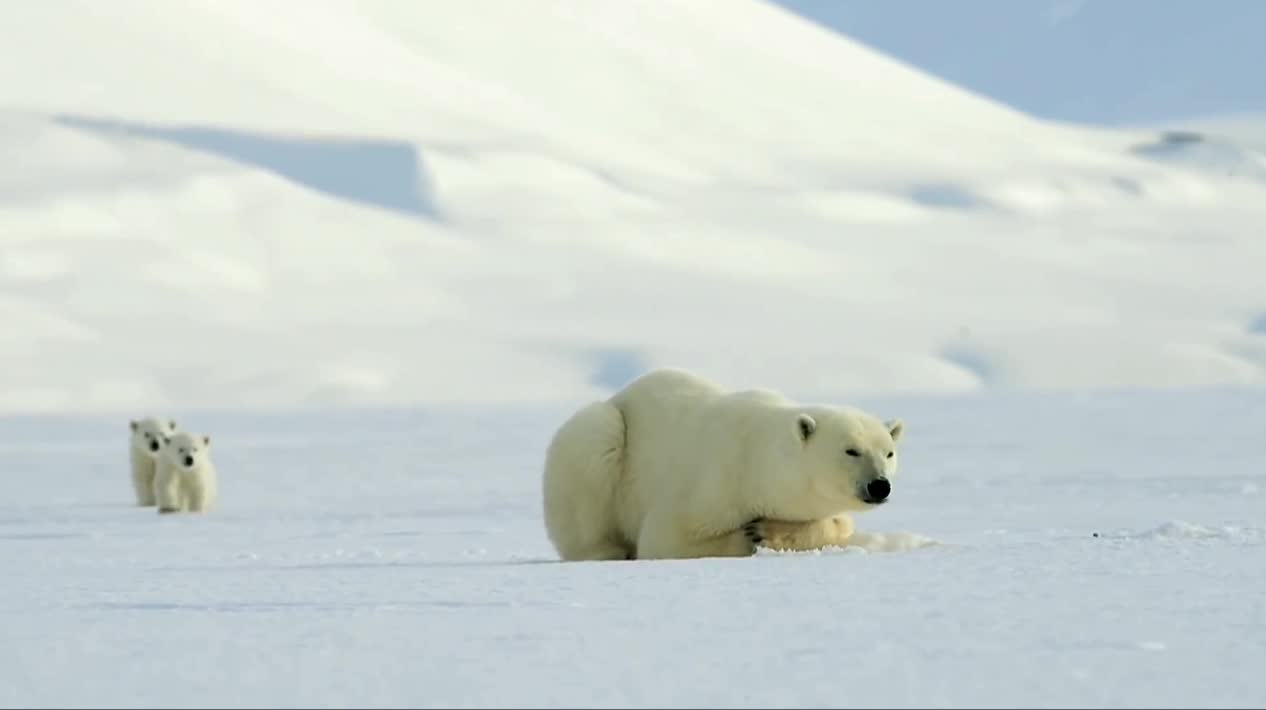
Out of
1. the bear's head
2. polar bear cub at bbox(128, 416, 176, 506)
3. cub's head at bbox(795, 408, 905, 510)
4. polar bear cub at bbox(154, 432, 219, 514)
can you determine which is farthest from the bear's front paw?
polar bear cub at bbox(128, 416, 176, 506)

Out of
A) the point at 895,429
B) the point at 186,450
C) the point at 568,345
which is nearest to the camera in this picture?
the point at 895,429

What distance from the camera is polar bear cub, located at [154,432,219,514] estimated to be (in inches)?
420

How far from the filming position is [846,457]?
530cm

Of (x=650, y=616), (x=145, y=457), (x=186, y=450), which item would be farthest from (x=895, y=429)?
(x=145, y=457)

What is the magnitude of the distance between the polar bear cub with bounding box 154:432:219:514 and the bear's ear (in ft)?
19.5

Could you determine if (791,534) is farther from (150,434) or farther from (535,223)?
(535,223)

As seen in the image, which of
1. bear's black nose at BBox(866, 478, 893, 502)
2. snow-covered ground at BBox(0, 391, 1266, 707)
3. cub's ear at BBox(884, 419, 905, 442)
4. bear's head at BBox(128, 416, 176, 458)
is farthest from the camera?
bear's head at BBox(128, 416, 176, 458)

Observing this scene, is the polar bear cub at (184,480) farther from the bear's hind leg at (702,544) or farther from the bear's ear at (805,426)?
the bear's ear at (805,426)

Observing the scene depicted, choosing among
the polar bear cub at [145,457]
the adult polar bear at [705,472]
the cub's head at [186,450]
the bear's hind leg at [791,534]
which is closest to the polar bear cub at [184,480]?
the cub's head at [186,450]

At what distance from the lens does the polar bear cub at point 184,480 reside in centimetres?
1066

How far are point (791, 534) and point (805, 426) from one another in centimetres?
34

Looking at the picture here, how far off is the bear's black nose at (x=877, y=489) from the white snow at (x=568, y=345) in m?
0.17

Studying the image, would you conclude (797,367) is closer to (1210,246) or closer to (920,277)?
(920,277)

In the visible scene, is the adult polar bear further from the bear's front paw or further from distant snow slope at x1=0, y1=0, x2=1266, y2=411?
distant snow slope at x1=0, y1=0, x2=1266, y2=411
